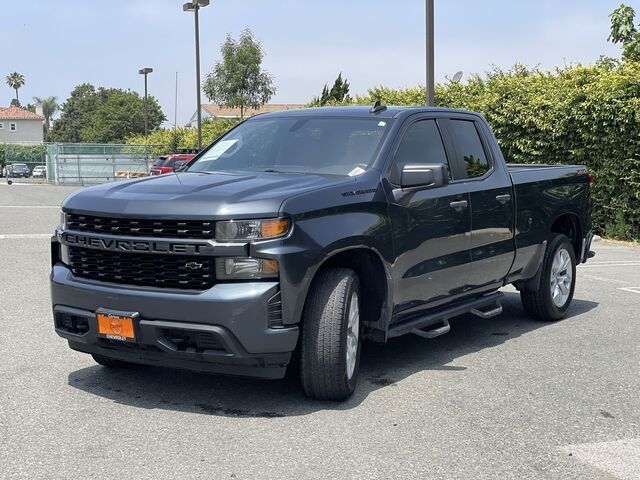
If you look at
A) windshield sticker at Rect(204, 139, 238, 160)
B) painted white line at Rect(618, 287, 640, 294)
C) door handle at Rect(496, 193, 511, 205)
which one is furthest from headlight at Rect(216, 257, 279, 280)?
painted white line at Rect(618, 287, 640, 294)

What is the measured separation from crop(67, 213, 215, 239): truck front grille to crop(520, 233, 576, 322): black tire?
13.3ft

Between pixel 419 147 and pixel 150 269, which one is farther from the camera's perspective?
pixel 419 147

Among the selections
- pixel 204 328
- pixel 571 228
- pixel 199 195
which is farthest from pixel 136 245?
pixel 571 228

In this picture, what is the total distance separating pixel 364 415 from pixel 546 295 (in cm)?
337

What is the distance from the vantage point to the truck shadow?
17.3 ft

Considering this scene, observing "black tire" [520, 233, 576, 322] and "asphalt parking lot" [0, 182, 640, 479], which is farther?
"black tire" [520, 233, 576, 322]

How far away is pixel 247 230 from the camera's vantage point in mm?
4832

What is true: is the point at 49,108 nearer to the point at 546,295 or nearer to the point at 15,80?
the point at 15,80

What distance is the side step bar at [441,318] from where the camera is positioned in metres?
5.92

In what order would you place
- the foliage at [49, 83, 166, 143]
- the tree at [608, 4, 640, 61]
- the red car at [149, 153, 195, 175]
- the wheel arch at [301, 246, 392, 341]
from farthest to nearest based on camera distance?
the foliage at [49, 83, 166, 143]
the red car at [149, 153, 195, 175]
the tree at [608, 4, 640, 61]
the wheel arch at [301, 246, 392, 341]

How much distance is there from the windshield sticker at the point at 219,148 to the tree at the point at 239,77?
37.7 metres

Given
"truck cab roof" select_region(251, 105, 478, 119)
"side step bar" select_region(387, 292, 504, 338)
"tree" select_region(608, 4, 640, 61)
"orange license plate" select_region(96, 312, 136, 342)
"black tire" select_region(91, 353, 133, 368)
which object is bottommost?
"black tire" select_region(91, 353, 133, 368)

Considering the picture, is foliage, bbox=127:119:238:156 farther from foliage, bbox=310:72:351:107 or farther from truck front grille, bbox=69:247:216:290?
truck front grille, bbox=69:247:216:290

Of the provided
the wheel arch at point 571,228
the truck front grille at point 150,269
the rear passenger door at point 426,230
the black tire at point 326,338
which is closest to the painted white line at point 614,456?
the black tire at point 326,338
